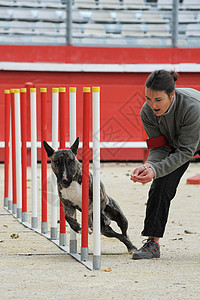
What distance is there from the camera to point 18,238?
552 cm

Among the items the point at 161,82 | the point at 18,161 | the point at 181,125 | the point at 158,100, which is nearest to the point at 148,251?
the point at 181,125

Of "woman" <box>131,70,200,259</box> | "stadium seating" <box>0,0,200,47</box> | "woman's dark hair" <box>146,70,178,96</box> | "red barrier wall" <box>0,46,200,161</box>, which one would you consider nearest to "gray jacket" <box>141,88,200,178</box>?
"woman" <box>131,70,200,259</box>

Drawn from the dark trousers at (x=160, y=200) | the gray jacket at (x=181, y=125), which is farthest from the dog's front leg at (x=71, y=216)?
the gray jacket at (x=181, y=125)

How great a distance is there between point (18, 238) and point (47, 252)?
665 mm

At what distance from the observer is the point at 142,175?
412 cm

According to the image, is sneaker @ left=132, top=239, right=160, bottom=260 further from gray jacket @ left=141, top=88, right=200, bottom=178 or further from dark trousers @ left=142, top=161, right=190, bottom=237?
gray jacket @ left=141, top=88, right=200, bottom=178

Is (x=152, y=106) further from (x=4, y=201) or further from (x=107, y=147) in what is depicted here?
(x=107, y=147)

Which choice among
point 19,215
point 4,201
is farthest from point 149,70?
point 19,215

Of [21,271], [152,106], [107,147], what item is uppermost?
[152,106]

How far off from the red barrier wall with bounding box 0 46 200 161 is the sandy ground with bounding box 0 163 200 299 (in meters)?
6.00

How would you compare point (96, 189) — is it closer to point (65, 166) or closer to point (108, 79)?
point (65, 166)

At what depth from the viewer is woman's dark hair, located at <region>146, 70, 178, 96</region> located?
4215 millimetres

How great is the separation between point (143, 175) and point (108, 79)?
847 cm

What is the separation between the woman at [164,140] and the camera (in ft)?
13.9
